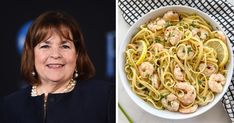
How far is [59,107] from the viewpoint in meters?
1.04

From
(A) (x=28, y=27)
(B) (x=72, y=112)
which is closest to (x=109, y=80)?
(B) (x=72, y=112)

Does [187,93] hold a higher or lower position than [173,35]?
lower

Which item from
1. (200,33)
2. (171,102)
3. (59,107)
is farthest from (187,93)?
(59,107)

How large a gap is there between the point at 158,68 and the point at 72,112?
0.72ft

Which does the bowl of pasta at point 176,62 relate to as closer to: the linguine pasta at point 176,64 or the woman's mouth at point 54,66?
the linguine pasta at point 176,64

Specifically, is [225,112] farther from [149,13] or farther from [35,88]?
[35,88]

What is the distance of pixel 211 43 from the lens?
1.04 m

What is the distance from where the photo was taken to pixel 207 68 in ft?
3.42

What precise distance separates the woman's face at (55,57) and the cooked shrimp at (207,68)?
0.95 ft

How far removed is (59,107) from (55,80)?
0.20 ft

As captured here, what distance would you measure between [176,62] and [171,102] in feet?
0.30

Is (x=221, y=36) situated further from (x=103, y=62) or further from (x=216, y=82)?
(x=103, y=62)

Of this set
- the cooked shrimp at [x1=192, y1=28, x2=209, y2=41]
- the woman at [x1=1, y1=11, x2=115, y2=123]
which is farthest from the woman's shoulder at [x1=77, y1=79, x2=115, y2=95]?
the cooked shrimp at [x1=192, y1=28, x2=209, y2=41]

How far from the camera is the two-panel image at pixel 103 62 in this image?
1.03m
